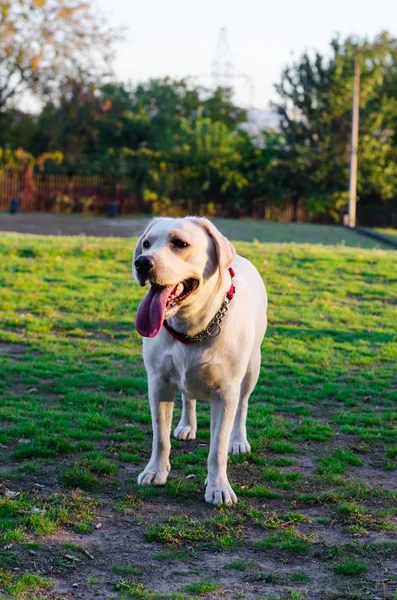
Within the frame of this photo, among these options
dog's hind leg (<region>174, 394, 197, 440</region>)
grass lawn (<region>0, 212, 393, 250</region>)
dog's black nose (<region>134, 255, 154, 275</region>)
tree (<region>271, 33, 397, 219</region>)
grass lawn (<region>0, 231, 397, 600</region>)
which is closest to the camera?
grass lawn (<region>0, 231, 397, 600</region>)

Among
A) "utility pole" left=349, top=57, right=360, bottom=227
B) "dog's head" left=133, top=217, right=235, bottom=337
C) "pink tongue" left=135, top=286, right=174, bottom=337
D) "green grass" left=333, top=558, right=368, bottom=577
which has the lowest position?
"green grass" left=333, top=558, right=368, bottom=577

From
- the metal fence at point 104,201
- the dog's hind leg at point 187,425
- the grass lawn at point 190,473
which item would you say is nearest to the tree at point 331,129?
the metal fence at point 104,201

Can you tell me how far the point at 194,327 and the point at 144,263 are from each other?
2.05 ft

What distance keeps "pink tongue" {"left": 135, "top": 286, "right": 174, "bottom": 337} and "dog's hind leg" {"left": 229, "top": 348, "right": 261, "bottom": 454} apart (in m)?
1.43

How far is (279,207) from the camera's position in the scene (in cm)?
3988

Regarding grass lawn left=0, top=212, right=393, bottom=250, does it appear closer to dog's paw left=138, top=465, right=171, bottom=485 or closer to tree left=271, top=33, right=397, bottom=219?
tree left=271, top=33, right=397, bottom=219

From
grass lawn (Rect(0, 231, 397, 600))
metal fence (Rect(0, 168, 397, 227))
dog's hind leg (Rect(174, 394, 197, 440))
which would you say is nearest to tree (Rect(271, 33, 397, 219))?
metal fence (Rect(0, 168, 397, 227))

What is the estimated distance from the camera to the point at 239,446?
5820 millimetres

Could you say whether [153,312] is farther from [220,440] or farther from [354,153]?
[354,153]

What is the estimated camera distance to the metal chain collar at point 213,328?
484 cm

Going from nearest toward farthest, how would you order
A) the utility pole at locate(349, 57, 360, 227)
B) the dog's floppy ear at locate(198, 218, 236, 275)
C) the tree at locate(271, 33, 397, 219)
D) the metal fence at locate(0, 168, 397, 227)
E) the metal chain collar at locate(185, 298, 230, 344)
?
1. the dog's floppy ear at locate(198, 218, 236, 275)
2. the metal chain collar at locate(185, 298, 230, 344)
3. the metal fence at locate(0, 168, 397, 227)
4. the utility pole at locate(349, 57, 360, 227)
5. the tree at locate(271, 33, 397, 219)

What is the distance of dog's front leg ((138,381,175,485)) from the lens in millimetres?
5082

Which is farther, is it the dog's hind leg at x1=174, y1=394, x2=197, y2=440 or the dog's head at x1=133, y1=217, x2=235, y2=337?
the dog's hind leg at x1=174, y1=394, x2=197, y2=440

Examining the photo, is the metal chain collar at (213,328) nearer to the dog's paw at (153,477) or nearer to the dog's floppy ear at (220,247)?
the dog's floppy ear at (220,247)
